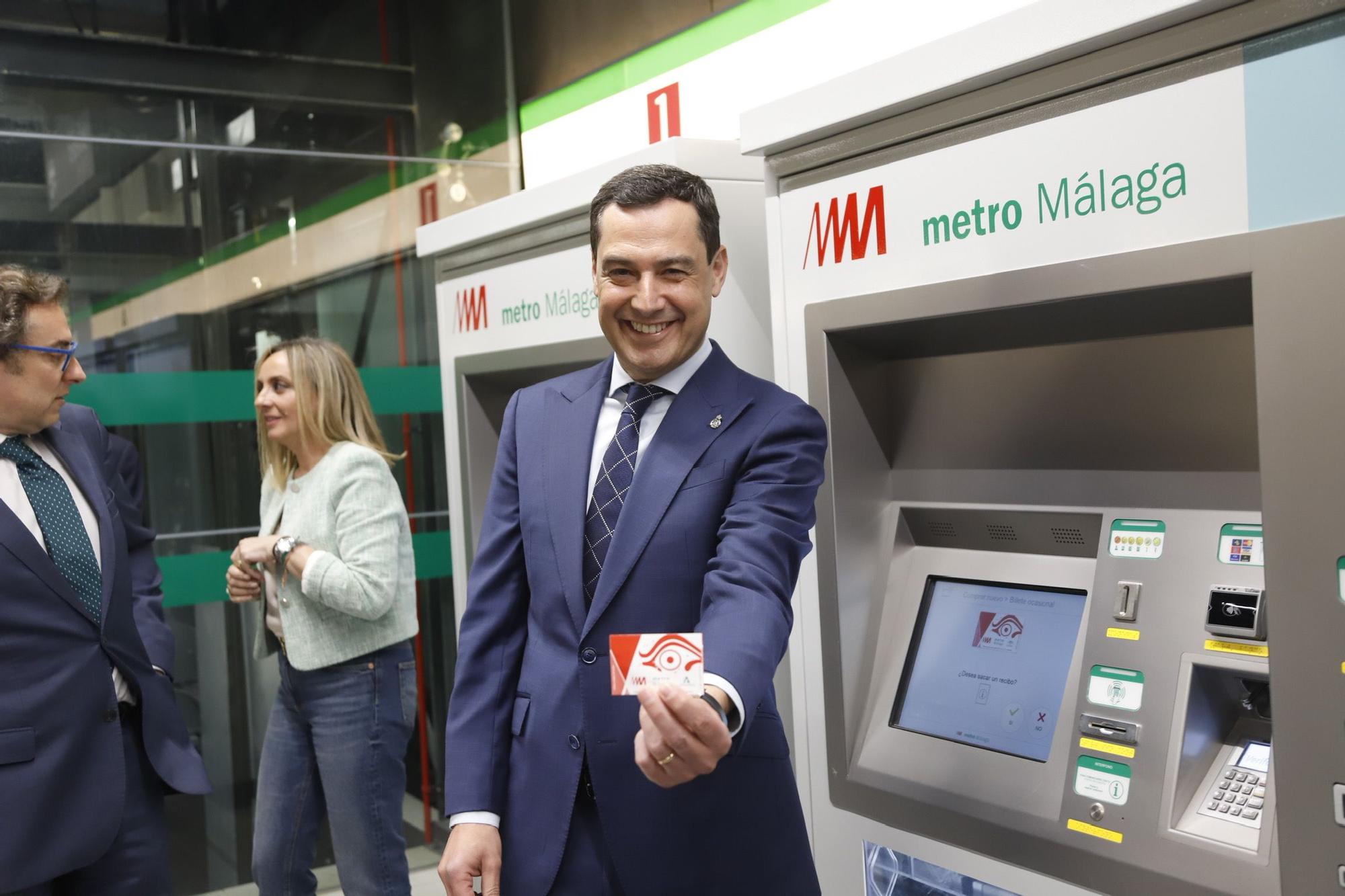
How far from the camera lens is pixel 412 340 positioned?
4.94 meters

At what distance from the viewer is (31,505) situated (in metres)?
2.37

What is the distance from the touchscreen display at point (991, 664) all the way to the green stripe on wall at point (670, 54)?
1.91 m

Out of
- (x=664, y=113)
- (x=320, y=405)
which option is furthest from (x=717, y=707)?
(x=664, y=113)

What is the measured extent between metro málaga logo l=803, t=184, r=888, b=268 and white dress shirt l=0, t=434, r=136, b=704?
5.23ft

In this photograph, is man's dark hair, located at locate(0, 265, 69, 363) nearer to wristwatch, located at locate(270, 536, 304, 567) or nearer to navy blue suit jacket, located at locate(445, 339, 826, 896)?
wristwatch, located at locate(270, 536, 304, 567)

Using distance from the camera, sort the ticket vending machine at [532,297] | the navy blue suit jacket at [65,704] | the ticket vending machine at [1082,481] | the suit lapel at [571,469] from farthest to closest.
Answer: the ticket vending machine at [532,297] < the navy blue suit jacket at [65,704] < the suit lapel at [571,469] < the ticket vending machine at [1082,481]

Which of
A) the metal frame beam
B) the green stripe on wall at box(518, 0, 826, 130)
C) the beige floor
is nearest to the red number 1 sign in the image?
the green stripe on wall at box(518, 0, 826, 130)

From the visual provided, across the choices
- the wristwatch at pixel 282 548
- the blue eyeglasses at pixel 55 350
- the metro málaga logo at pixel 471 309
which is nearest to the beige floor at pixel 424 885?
the wristwatch at pixel 282 548

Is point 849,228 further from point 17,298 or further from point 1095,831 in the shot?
point 17,298

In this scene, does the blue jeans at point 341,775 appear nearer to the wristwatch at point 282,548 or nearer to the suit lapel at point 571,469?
the wristwatch at point 282,548

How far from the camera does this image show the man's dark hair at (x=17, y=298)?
7.92 feet

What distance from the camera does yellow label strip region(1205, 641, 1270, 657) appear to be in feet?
5.34

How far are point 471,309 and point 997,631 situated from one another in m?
1.87

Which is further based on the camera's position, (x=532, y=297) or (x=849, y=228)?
(x=532, y=297)
